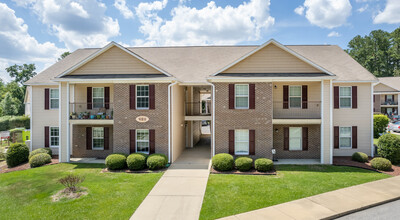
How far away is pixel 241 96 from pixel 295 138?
539 cm

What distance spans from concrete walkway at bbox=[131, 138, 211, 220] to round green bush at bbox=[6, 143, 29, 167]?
11.5 meters

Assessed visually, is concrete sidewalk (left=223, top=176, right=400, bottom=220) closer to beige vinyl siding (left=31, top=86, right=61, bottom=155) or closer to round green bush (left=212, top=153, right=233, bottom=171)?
round green bush (left=212, top=153, right=233, bottom=171)

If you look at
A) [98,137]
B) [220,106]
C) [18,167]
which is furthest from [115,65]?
[18,167]

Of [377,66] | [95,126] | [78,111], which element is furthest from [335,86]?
[377,66]

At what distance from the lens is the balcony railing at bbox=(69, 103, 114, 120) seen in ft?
53.7

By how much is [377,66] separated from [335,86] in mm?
69267

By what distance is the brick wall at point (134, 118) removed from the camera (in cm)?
1533

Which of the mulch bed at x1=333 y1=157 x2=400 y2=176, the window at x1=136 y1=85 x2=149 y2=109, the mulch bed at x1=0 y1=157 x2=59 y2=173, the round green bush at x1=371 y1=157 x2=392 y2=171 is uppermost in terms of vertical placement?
the window at x1=136 y1=85 x2=149 y2=109

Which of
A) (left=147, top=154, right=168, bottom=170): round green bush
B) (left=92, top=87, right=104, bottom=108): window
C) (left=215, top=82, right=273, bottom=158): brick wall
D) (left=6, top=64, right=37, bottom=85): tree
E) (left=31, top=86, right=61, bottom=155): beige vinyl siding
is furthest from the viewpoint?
(left=6, top=64, right=37, bottom=85): tree

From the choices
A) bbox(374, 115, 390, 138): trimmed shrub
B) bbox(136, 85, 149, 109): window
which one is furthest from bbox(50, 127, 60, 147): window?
bbox(374, 115, 390, 138): trimmed shrub

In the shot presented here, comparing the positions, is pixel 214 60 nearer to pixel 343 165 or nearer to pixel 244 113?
pixel 244 113

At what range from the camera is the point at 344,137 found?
1712 cm

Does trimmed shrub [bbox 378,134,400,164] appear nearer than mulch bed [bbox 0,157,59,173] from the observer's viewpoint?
Yes

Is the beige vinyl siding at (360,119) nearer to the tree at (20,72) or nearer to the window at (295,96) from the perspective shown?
the window at (295,96)
